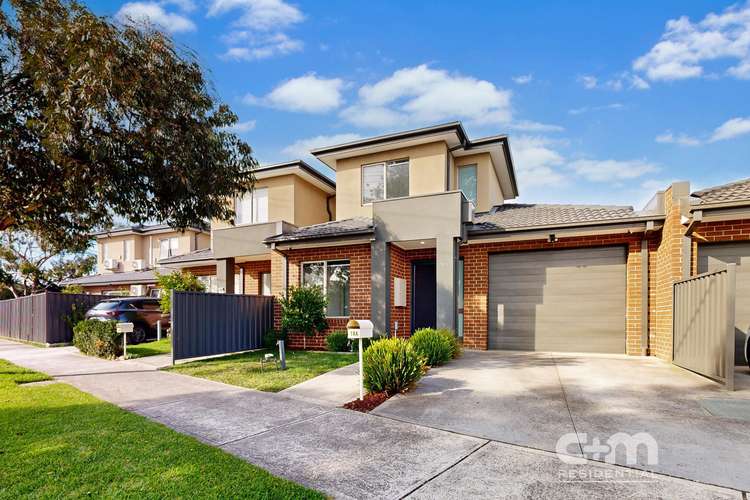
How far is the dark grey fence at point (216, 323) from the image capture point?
9695 millimetres

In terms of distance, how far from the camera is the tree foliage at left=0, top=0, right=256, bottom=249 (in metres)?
6.97

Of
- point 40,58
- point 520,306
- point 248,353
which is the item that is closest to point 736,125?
point 520,306

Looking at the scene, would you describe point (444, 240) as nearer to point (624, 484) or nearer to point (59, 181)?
point (624, 484)

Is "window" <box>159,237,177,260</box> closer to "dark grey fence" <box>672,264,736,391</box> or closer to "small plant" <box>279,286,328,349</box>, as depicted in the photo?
"small plant" <box>279,286,328,349</box>

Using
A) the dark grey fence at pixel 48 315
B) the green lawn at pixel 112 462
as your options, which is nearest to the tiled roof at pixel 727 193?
the green lawn at pixel 112 462

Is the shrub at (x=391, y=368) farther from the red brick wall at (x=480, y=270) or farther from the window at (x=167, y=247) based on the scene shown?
the window at (x=167, y=247)

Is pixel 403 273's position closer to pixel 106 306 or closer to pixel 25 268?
pixel 106 306

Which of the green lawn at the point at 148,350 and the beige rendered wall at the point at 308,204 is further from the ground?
the beige rendered wall at the point at 308,204

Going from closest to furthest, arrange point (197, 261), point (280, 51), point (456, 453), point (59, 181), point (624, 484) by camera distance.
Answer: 1. point (624, 484)
2. point (456, 453)
3. point (59, 181)
4. point (280, 51)
5. point (197, 261)

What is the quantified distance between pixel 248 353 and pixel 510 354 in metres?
7.24

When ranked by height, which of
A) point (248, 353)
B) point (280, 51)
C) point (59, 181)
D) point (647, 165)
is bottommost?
point (248, 353)

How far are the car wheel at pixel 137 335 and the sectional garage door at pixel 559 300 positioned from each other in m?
12.6

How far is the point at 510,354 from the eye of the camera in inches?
402

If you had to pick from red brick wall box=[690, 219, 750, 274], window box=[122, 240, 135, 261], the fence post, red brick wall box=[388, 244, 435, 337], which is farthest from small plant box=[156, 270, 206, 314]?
window box=[122, 240, 135, 261]
